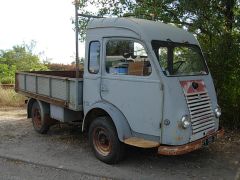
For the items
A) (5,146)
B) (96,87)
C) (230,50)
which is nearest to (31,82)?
(5,146)

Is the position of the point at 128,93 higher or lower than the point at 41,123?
higher

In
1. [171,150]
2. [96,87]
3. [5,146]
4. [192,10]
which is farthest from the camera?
[192,10]

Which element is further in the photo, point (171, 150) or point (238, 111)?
point (238, 111)

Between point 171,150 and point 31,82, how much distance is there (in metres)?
4.56

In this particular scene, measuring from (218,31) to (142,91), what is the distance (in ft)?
13.1

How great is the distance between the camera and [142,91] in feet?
20.9

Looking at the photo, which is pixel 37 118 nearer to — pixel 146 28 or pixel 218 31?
pixel 146 28

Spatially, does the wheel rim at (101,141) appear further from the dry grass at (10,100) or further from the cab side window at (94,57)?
the dry grass at (10,100)

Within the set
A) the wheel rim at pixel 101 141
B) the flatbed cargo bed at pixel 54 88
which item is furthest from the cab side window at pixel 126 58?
the wheel rim at pixel 101 141

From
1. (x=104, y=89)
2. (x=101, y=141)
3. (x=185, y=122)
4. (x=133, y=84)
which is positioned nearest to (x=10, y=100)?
(x=101, y=141)

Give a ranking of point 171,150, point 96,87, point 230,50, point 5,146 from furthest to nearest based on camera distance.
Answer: point 230,50
point 5,146
point 96,87
point 171,150

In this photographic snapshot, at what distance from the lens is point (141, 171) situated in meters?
6.56

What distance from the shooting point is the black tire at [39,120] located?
29.6ft

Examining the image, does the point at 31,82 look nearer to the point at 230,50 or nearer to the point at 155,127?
the point at 155,127
